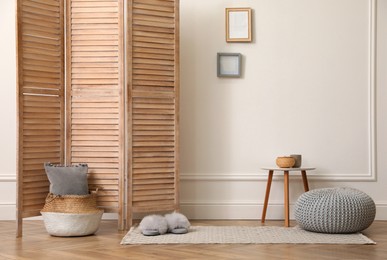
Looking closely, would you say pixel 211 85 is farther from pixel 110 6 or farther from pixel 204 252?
pixel 204 252

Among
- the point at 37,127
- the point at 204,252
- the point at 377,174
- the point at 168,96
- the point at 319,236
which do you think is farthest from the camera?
the point at 377,174

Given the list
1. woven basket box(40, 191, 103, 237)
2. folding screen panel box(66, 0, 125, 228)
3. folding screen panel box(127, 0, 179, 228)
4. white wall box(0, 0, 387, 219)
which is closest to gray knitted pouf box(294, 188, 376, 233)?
white wall box(0, 0, 387, 219)

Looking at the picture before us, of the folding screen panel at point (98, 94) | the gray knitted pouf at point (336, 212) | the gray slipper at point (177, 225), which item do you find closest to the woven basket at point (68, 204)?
the folding screen panel at point (98, 94)

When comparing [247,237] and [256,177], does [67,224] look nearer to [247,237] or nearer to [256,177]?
[247,237]

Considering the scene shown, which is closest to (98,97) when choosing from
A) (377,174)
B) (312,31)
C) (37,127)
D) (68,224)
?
(37,127)

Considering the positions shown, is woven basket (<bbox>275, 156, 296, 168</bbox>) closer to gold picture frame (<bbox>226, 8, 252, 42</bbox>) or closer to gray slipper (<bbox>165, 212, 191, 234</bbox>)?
gray slipper (<bbox>165, 212, 191, 234</bbox>)

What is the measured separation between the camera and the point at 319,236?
4.58 m

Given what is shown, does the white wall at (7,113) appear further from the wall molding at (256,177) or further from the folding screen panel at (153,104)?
the wall molding at (256,177)

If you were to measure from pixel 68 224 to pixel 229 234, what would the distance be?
1.14 metres

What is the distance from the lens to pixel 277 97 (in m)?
5.77

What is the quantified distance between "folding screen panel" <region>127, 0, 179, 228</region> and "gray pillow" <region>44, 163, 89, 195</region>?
39 cm

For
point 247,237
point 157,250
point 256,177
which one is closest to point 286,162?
point 256,177

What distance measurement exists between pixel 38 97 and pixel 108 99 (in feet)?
1.74

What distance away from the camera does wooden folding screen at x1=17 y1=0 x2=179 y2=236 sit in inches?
201
